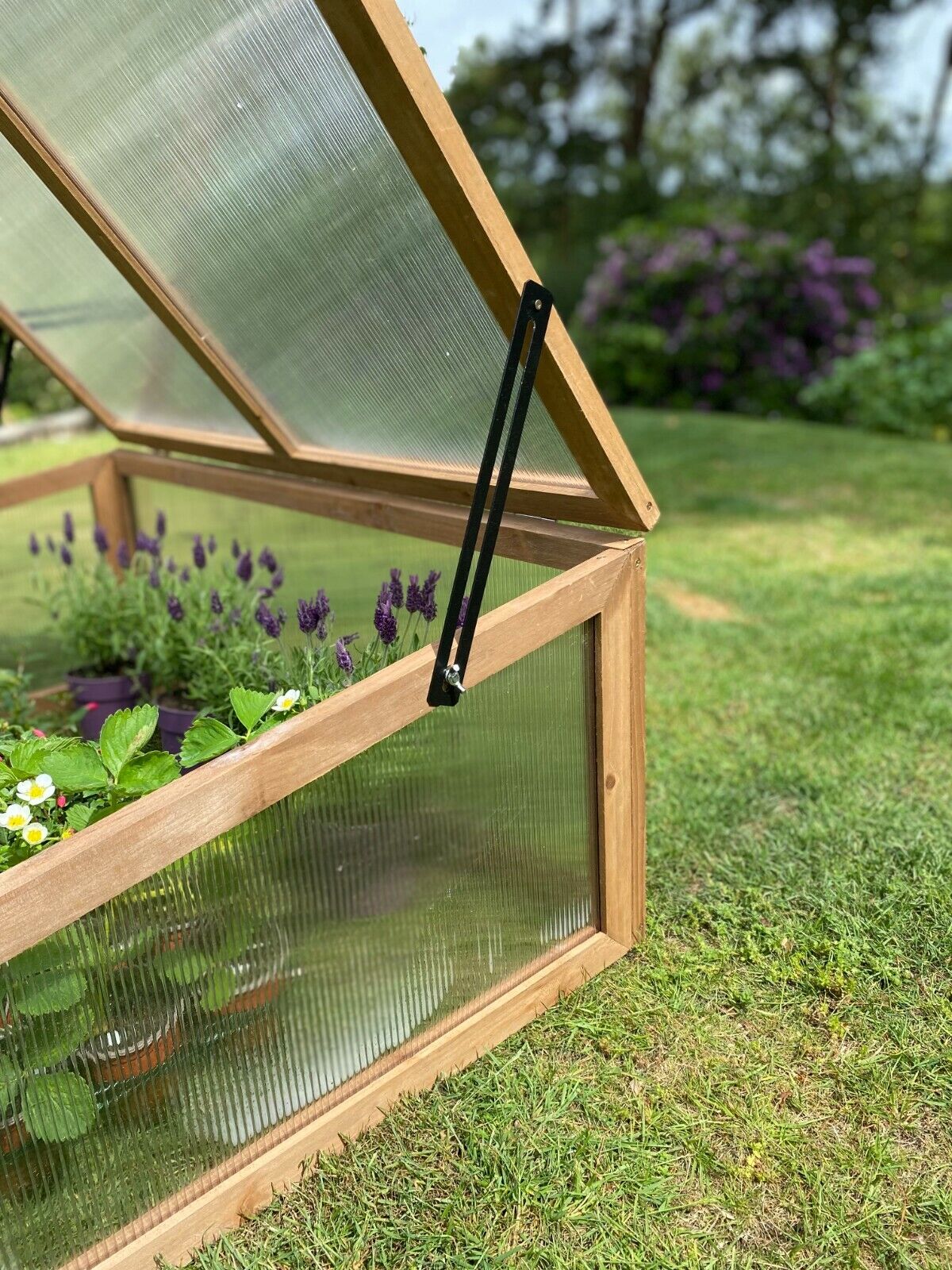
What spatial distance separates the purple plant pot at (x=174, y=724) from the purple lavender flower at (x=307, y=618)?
2.27 ft

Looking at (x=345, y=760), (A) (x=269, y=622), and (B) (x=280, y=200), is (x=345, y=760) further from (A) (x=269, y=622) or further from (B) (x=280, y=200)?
(B) (x=280, y=200)

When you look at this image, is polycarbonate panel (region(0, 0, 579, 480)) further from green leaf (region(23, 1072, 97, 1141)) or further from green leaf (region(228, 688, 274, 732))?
green leaf (region(23, 1072, 97, 1141))

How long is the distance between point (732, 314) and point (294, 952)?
8.95 m

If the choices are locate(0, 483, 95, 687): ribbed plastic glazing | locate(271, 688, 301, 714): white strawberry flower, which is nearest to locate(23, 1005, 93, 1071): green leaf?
locate(271, 688, 301, 714): white strawberry flower

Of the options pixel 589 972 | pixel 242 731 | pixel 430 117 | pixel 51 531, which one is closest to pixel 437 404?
pixel 430 117

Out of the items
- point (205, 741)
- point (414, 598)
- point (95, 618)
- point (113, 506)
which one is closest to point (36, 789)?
point (205, 741)

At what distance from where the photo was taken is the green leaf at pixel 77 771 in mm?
1677

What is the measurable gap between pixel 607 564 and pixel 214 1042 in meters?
Answer: 1.07

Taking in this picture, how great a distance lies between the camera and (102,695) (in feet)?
10.5

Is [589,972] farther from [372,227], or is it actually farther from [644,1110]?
[372,227]

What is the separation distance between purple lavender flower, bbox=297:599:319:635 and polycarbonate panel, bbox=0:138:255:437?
1.02 metres

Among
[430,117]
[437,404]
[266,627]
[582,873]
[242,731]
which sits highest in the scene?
[430,117]

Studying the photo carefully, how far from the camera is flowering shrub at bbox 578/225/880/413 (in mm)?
9414

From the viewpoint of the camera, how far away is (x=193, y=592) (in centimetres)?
306
